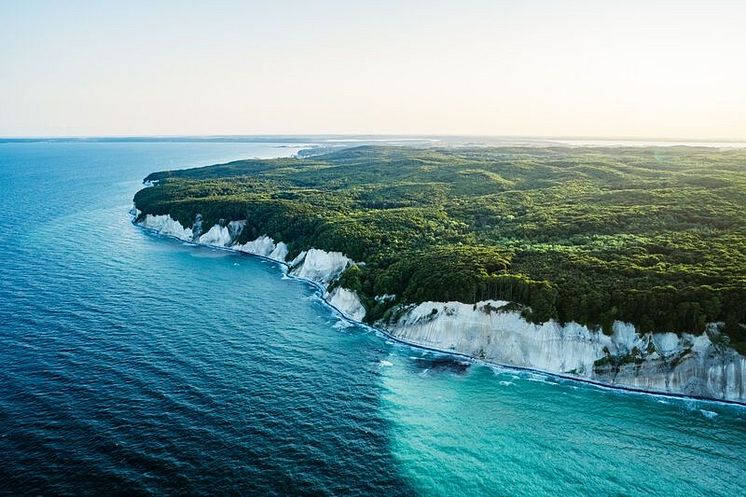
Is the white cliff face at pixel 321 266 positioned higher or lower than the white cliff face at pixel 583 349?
higher

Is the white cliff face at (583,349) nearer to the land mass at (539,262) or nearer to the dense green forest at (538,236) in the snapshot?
the land mass at (539,262)

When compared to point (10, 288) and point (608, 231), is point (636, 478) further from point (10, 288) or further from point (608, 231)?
point (10, 288)

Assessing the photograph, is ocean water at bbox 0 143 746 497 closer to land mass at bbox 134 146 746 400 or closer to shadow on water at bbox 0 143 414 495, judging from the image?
shadow on water at bbox 0 143 414 495

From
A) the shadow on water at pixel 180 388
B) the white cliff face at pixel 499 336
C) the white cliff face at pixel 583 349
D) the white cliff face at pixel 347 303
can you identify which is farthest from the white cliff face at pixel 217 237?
the white cliff face at pixel 583 349

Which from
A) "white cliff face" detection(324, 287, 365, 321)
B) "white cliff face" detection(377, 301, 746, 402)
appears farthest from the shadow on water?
"white cliff face" detection(377, 301, 746, 402)

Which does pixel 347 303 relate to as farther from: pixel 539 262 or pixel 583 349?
pixel 583 349
